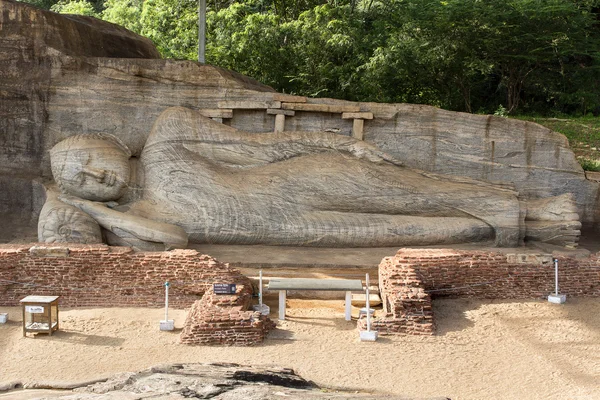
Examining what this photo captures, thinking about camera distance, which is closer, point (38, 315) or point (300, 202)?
point (38, 315)

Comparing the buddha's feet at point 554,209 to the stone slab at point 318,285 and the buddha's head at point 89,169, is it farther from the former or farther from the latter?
the buddha's head at point 89,169

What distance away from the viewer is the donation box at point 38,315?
6.79m

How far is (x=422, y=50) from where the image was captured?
16984mm

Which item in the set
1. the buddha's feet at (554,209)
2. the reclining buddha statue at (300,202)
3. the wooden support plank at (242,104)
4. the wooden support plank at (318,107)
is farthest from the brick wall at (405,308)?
the wooden support plank at (242,104)

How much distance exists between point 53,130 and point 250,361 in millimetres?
5964

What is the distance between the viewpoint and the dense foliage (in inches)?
646

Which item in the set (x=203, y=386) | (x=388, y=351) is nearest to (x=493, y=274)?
(x=388, y=351)

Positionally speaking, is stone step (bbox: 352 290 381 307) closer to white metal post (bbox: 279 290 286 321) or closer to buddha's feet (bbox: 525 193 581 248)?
white metal post (bbox: 279 290 286 321)

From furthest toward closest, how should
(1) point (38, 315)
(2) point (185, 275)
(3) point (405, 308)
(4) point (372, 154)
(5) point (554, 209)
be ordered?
(4) point (372, 154) → (5) point (554, 209) → (2) point (185, 275) → (3) point (405, 308) → (1) point (38, 315)

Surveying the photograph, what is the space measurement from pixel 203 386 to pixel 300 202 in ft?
18.2

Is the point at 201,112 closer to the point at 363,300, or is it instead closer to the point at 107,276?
the point at 107,276

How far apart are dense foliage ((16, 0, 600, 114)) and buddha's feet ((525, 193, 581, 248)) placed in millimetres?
7050

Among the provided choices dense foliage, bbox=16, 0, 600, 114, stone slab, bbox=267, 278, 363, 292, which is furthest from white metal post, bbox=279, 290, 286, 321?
dense foliage, bbox=16, 0, 600, 114

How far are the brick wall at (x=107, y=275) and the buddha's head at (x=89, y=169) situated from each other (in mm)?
1614
